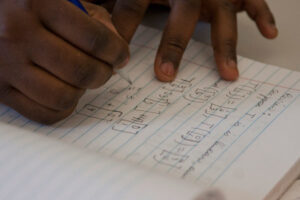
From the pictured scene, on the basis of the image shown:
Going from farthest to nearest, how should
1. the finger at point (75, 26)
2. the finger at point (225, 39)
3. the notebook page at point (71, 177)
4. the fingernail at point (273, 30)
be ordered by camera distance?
the fingernail at point (273, 30) < the finger at point (225, 39) < the finger at point (75, 26) < the notebook page at point (71, 177)

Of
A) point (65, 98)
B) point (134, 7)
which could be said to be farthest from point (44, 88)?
point (134, 7)

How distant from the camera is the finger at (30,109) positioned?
1.79 ft

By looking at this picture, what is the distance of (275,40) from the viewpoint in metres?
0.78

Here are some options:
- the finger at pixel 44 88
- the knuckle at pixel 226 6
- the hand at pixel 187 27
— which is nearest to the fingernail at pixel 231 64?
the hand at pixel 187 27

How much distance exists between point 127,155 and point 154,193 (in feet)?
0.38

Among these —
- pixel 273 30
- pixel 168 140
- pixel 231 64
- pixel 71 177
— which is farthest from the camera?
pixel 273 30

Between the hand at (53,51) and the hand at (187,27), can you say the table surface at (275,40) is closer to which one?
the hand at (187,27)

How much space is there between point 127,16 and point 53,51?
0.24 m

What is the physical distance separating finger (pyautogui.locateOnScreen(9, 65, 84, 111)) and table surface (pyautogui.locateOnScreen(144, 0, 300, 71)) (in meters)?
0.34

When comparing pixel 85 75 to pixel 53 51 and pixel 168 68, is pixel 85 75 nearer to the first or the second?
pixel 53 51

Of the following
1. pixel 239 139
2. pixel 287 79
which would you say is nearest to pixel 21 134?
pixel 239 139

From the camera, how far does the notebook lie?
1.32 ft

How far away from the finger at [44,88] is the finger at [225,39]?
0.79 feet

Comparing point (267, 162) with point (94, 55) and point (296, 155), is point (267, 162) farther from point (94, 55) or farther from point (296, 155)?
point (94, 55)
